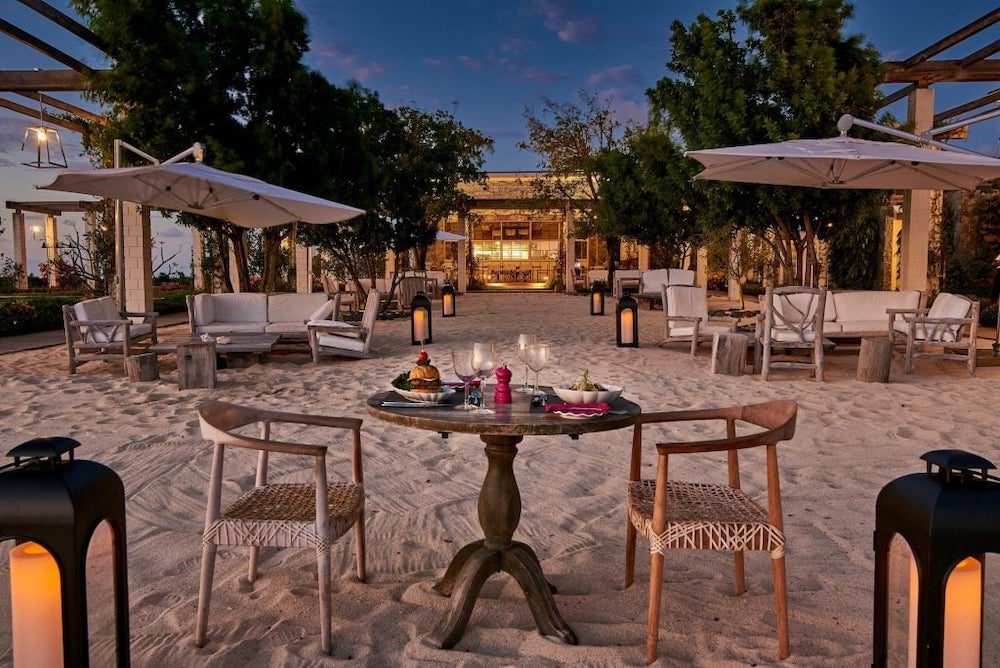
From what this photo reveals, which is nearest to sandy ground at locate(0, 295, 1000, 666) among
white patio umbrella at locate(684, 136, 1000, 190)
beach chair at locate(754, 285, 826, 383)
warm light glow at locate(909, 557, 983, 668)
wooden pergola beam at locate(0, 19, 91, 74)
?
beach chair at locate(754, 285, 826, 383)

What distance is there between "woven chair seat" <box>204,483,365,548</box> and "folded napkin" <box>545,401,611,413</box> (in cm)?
79

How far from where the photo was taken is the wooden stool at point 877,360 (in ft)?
23.2

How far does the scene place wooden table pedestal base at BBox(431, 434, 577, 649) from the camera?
2338mm

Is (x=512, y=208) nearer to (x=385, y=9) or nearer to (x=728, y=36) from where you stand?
(x=385, y=9)

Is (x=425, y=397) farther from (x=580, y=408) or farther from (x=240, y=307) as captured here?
(x=240, y=307)

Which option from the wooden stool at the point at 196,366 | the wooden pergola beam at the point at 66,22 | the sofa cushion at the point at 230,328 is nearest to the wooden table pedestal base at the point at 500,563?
the wooden stool at the point at 196,366

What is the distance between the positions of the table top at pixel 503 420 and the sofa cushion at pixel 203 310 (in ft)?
24.5

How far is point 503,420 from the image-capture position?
2117mm

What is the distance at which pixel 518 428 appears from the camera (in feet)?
6.73

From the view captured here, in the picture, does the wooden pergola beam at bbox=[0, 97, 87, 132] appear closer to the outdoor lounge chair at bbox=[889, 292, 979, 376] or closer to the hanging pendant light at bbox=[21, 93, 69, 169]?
the hanging pendant light at bbox=[21, 93, 69, 169]

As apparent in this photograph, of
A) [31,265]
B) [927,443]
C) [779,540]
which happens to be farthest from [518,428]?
[31,265]

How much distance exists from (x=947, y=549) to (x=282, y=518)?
1857 mm

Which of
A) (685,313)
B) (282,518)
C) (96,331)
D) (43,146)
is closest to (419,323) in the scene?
(685,313)

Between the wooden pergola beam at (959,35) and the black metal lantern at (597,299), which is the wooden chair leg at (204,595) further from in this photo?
the black metal lantern at (597,299)
